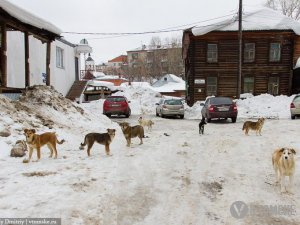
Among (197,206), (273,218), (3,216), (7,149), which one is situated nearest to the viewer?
(3,216)

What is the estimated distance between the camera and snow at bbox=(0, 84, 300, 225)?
5324 millimetres

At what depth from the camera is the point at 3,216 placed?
495 centimetres

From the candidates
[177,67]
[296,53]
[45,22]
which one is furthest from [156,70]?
[45,22]

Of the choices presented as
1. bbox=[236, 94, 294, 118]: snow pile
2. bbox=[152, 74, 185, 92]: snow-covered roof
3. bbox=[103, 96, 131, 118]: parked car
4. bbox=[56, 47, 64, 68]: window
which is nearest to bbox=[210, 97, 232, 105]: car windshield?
bbox=[236, 94, 294, 118]: snow pile

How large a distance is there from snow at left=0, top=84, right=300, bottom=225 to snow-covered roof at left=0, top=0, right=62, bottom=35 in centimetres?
326

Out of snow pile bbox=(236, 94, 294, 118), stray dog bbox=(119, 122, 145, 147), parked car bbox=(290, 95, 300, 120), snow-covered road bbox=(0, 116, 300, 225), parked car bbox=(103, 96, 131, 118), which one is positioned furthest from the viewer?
snow pile bbox=(236, 94, 294, 118)

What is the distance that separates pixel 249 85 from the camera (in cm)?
3316

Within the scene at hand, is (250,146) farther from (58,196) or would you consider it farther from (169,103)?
(169,103)

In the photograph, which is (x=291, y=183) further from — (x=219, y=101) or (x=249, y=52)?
(x=249, y=52)

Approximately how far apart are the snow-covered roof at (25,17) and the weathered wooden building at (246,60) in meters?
18.4

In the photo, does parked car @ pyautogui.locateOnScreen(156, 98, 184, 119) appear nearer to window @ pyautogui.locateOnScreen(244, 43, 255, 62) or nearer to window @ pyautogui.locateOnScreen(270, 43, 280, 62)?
window @ pyautogui.locateOnScreen(244, 43, 255, 62)

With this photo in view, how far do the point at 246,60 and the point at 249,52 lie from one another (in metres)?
0.83

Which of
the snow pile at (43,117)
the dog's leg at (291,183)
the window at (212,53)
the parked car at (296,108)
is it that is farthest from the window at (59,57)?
the dog's leg at (291,183)

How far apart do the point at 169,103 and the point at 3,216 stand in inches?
807
